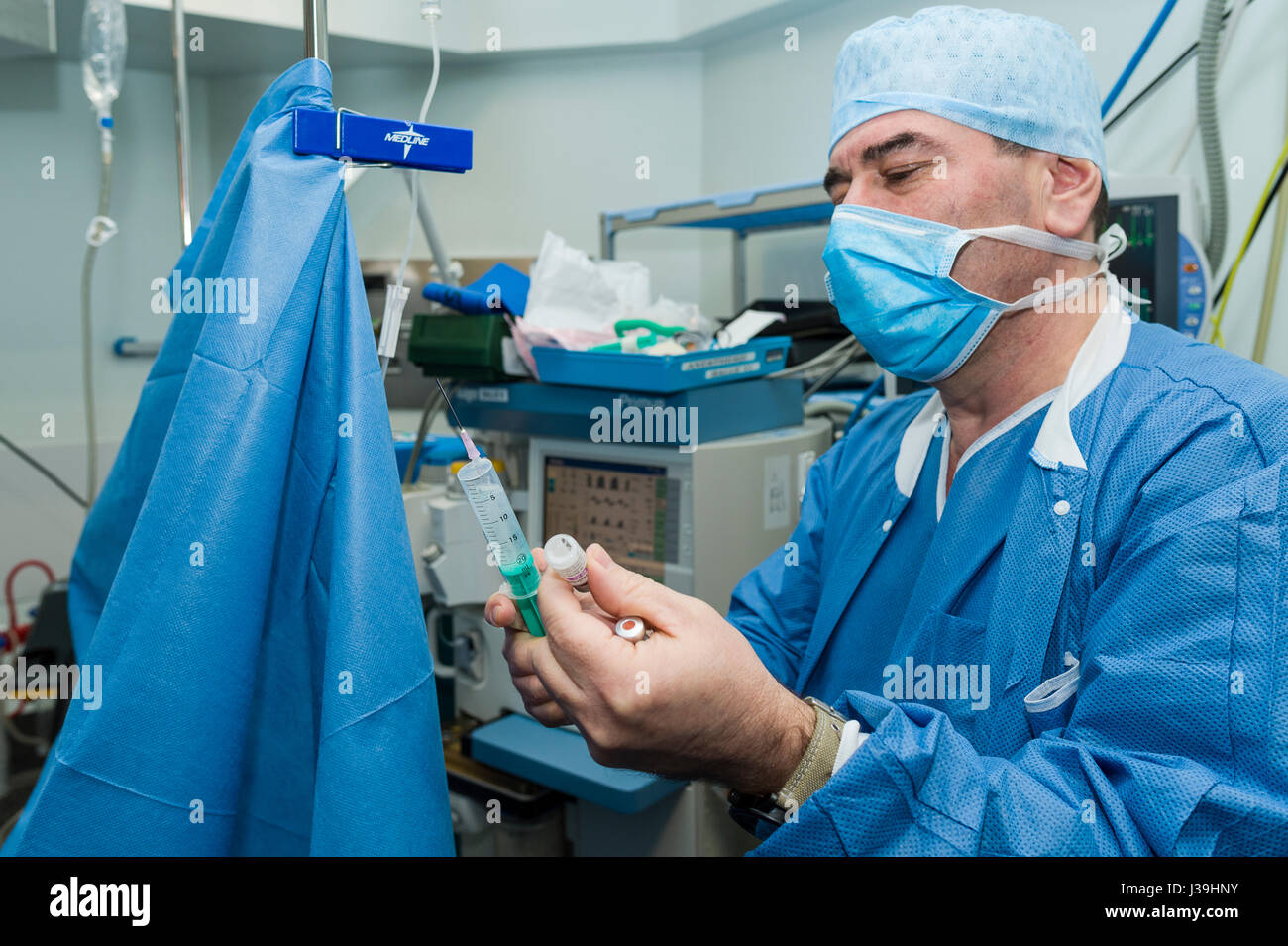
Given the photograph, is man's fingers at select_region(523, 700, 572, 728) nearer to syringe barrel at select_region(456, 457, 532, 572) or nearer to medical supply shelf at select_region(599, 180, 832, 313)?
syringe barrel at select_region(456, 457, 532, 572)

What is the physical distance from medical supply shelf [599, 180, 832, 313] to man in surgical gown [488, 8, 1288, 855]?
60cm

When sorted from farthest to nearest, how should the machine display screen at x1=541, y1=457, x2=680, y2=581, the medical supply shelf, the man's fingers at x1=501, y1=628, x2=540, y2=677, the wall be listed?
the wall → the medical supply shelf → the machine display screen at x1=541, y1=457, x2=680, y2=581 → the man's fingers at x1=501, y1=628, x2=540, y2=677

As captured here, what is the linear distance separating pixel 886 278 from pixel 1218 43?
3.42 ft

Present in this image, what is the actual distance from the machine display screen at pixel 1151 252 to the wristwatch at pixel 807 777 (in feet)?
3.52

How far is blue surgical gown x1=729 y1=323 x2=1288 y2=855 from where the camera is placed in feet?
2.07

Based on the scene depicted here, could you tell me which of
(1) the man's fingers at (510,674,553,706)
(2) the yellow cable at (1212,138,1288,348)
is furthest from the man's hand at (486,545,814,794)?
(2) the yellow cable at (1212,138,1288,348)

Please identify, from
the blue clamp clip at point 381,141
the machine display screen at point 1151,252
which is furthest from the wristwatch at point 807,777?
the machine display screen at point 1151,252

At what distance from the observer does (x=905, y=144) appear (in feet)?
3.11

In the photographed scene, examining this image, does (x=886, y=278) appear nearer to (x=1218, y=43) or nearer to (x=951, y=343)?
(x=951, y=343)

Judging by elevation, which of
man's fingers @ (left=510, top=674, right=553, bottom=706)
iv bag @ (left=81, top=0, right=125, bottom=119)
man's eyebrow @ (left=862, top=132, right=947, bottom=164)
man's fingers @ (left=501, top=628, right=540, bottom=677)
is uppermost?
iv bag @ (left=81, top=0, right=125, bottom=119)

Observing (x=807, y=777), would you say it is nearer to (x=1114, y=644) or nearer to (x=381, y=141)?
(x=1114, y=644)

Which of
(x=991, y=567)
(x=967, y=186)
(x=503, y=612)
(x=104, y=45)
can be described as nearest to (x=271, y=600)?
(x=503, y=612)

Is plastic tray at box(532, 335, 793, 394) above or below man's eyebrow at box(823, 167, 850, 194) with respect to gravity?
below

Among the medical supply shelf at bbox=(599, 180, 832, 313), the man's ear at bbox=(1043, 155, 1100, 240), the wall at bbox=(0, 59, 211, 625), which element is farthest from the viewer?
the wall at bbox=(0, 59, 211, 625)
